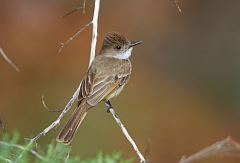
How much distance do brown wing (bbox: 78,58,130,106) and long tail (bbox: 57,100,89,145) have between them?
0.36 ft

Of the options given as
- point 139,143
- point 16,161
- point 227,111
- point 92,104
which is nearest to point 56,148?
point 16,161

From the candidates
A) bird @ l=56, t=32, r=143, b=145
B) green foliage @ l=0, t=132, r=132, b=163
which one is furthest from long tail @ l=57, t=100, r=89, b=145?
green foliage @ l=0, t=132, r=132, b=163

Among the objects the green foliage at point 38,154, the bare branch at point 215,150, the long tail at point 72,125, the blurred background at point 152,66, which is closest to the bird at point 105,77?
the long tail at point 72,125

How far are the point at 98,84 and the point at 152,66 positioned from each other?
5831 mm

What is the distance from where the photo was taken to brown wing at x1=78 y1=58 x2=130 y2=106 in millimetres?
6309

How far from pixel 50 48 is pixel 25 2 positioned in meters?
1.04

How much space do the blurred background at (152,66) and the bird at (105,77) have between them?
373 cm

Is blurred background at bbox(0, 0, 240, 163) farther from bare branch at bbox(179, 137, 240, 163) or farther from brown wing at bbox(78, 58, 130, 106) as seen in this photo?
bare branch at bbox(179, 137, 240, 163)

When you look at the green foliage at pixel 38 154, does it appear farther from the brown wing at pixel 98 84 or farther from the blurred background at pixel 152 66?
the blurred background at pixel 152 66

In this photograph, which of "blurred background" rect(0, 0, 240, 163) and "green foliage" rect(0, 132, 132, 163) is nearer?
"green foliage" rect(0, 132, 132, 163)

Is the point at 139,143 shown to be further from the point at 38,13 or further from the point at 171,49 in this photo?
the point at 38,13

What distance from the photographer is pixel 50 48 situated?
482 inches

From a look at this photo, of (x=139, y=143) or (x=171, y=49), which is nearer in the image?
(x=139, y=143)

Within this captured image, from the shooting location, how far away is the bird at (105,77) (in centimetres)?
614
